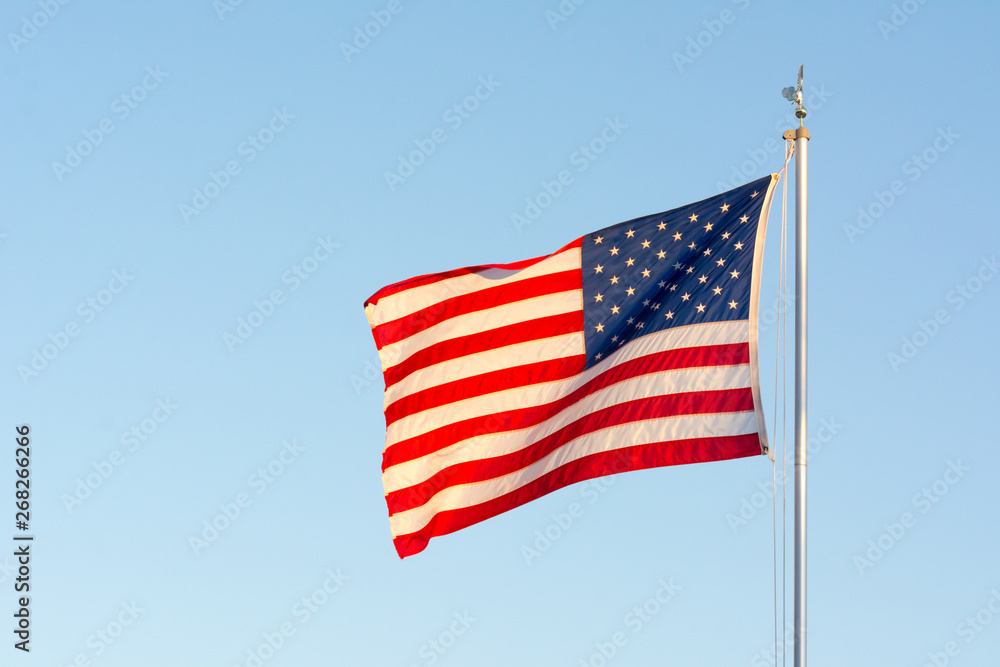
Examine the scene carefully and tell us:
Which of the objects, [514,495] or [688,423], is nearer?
[688,423]

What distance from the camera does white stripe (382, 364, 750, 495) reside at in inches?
635

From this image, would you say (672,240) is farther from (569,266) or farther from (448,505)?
(448,505)

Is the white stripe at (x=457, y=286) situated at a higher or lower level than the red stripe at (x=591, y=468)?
higher

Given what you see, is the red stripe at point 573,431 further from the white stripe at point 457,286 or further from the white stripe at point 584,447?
the white stripe at point 457,286

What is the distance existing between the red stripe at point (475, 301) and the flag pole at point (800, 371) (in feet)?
13.9

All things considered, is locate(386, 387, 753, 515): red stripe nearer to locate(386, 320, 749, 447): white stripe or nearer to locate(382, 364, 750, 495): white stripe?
locate(382, 364, 750, 495): white stripe

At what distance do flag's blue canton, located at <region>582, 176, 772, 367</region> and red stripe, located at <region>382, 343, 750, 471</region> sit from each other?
1.36 feet

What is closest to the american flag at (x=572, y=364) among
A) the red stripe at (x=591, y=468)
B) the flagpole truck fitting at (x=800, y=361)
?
the red stripe at (x=591, y=468)

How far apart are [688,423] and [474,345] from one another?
13.1 ft

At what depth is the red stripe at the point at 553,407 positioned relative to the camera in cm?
1625

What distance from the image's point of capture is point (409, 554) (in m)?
18.7

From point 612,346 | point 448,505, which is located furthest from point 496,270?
point 448,505

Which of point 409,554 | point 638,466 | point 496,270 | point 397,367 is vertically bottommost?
point 409,554

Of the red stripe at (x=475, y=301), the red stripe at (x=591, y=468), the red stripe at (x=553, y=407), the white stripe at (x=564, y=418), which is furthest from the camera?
the red stripe at (x=475, y=301)
